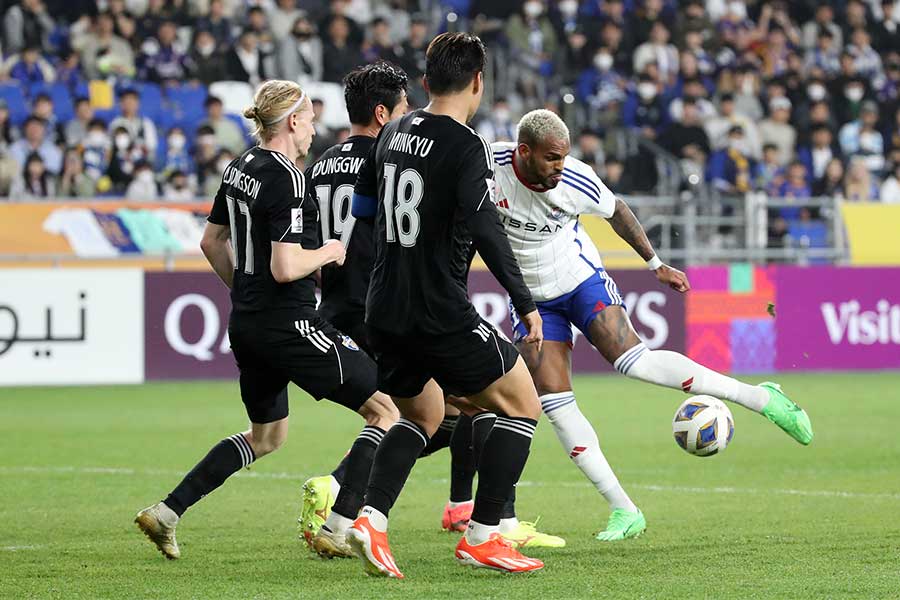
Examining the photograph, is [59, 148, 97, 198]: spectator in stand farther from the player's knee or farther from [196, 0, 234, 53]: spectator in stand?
the player's knee

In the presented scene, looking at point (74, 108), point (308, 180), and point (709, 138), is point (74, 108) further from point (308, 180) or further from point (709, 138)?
point (308, 180)

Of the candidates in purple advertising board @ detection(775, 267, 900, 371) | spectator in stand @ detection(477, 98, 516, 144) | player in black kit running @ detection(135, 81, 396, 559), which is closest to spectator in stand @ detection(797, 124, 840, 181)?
purple advertising board @ detection(775, 267, 900, 371)

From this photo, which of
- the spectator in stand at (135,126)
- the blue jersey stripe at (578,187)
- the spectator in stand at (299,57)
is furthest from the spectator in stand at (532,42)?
the blue jersey stripe at (578,187)

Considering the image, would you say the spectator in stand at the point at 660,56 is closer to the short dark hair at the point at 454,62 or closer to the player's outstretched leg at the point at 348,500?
the player's outstretched leg at the point at 348,500

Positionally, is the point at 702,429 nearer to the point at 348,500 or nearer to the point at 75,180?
the point at 348,500

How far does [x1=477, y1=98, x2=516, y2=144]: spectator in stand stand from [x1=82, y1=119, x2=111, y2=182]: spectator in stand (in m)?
5.25

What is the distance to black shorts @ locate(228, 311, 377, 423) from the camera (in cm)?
679

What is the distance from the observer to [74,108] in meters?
20.4

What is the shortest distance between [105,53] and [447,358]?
1628 centimetres

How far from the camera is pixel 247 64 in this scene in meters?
21.5

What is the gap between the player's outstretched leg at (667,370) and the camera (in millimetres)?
7758

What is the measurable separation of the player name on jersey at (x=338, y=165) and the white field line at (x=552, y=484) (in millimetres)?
3204

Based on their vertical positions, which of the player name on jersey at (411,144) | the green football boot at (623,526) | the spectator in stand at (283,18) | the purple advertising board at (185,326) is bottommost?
the purple advertising board at (185,326)

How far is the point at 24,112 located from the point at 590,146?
771 centimetres
